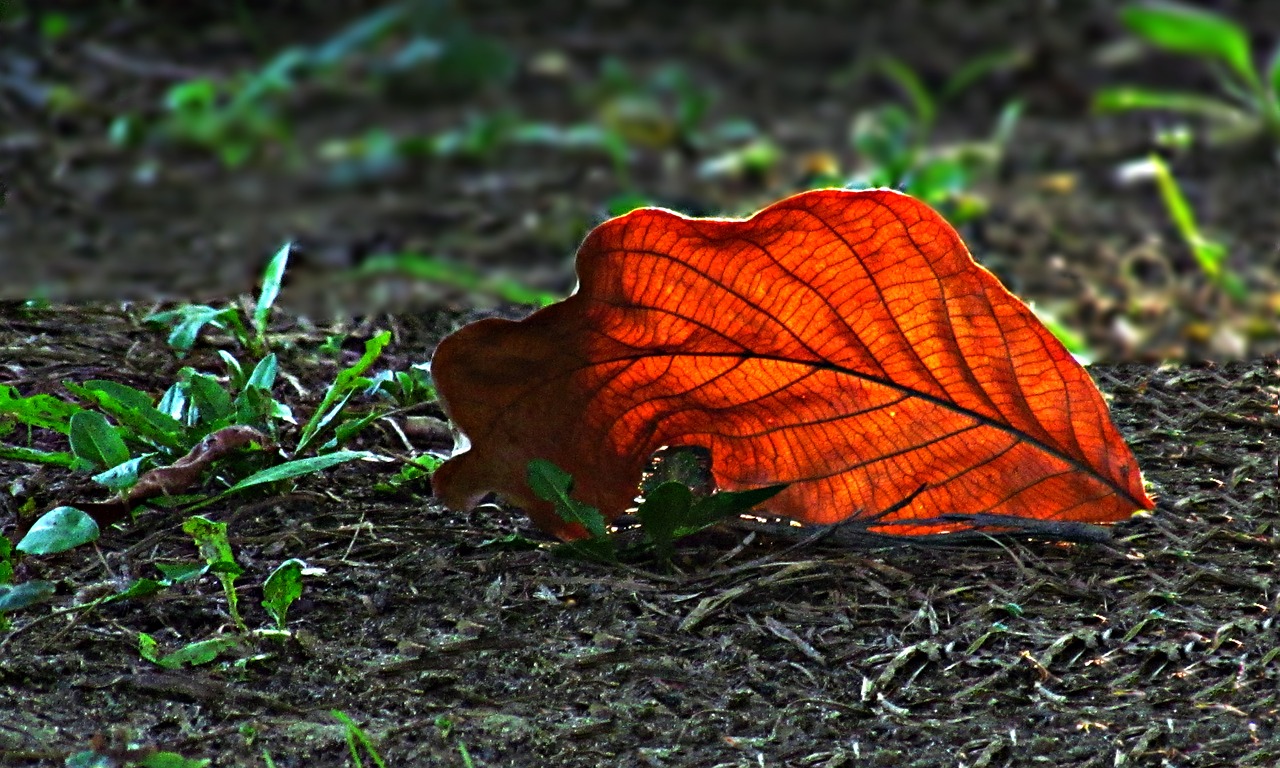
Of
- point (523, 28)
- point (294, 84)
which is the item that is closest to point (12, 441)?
point (294, 84)

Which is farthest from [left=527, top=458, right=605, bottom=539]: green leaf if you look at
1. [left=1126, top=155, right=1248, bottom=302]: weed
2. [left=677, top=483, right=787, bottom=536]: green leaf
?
[left=1126, top=155, right=1248, bottom=302]: weed

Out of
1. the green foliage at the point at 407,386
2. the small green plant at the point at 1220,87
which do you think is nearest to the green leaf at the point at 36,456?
the green foliage at the point at 407,386

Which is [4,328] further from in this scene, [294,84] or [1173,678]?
[294,84]

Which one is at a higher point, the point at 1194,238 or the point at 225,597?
the point at 1194,238

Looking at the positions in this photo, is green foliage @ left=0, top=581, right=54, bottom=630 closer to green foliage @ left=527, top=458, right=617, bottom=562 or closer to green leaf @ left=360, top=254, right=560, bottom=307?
green foliage @ left=527, top=458, right=617, bottom=562

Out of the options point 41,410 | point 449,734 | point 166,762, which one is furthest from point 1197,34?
point 166,762

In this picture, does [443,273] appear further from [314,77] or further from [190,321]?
[314,77]

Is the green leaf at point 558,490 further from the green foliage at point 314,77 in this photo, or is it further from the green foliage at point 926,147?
→ the green foliage at point 314,77
